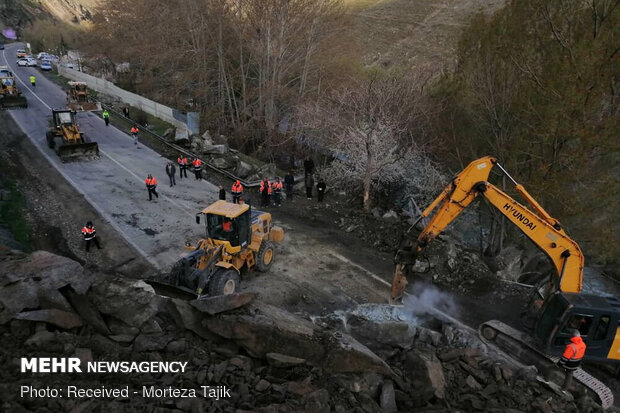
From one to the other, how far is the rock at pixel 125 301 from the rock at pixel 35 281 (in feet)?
0.84

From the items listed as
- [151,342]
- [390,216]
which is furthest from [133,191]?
[151,342]

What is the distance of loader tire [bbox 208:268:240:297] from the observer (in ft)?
32.7

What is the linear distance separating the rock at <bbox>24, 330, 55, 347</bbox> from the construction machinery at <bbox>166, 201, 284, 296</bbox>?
3.75 meters

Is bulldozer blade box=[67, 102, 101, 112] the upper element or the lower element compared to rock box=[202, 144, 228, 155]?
upper

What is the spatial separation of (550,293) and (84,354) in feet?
32.7

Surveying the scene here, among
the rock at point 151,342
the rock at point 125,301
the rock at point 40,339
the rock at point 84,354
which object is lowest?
the rock at point 151,342

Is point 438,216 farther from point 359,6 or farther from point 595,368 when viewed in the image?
point 359,6

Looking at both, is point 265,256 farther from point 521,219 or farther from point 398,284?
point 521,219

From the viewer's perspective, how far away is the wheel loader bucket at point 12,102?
30092 millimetres

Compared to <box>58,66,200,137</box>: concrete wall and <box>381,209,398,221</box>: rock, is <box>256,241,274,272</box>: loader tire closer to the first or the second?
<box>381,209,398,221</box>: rock

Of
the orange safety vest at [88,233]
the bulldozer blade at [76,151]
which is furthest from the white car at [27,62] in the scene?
the orange safety vest at [88,233]

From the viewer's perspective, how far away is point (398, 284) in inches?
400

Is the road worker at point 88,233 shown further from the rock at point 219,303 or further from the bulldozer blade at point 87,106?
the bulldozer blade at point 87,106

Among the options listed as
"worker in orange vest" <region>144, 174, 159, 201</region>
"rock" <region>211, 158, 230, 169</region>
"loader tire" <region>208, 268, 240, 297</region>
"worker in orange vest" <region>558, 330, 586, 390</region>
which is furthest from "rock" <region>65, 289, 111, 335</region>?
"rock" <region>211, 158, 230, 169</region>
